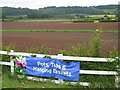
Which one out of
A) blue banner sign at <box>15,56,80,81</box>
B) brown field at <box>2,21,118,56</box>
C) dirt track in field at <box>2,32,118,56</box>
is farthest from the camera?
brown field at <box>2,21,118,56</box>

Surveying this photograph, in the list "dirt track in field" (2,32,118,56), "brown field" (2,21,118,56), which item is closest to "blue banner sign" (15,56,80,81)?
"brown field" (2,21,118,56)

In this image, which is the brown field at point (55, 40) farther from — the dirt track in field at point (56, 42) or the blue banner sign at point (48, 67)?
the blue banner sign at point (48, 67)

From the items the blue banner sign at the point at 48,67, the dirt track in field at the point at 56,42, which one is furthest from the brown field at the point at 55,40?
the blue banner sign at the point at 48,67

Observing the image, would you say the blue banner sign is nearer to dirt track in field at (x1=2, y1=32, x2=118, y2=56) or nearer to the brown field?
the brown field

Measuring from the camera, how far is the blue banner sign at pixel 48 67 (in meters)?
6.23

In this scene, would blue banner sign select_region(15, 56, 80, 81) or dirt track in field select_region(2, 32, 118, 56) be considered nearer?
blue banner sign select_region(15, 56, 80, 81)

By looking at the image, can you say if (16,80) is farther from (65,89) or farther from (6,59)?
(65,89)

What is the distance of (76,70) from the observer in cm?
616

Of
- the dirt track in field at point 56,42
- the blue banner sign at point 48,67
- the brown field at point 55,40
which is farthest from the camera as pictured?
the brown field at point 55,40

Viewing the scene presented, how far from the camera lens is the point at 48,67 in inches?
257

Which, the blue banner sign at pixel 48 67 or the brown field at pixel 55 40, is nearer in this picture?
the blue banner sign at pixel 48 67

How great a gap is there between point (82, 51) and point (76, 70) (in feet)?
3.96

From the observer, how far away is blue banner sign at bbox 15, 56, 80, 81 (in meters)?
6.23

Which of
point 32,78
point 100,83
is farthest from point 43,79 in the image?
point 100,83
